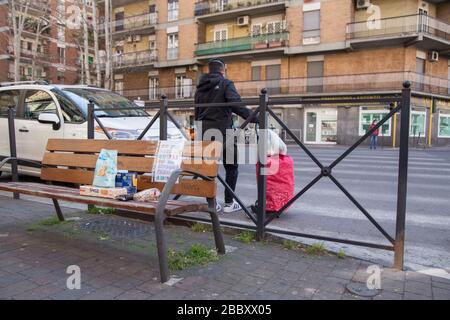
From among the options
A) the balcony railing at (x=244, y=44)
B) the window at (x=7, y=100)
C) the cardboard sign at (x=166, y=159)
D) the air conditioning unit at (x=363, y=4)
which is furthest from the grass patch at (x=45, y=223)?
the air conditioning unit at (x=363, y=4)

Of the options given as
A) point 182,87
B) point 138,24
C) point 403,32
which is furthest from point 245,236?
point 138,24

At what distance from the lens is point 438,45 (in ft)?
96.5

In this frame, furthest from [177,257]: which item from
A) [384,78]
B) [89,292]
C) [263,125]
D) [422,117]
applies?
[422,117]

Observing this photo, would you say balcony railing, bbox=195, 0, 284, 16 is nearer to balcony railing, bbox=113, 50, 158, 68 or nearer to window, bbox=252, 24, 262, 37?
Result: window, bbox=252, 24, 262, 37

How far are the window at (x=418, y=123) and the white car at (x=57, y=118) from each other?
26.4 m

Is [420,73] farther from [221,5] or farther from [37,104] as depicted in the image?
[37,104]

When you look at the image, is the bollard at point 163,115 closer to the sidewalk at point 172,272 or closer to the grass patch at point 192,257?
the sidewalk at point 172,272

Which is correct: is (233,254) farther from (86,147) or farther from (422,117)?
(422,117)

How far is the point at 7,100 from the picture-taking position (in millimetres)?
8445

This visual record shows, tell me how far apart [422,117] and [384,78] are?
170 inches

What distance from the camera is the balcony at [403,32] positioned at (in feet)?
91.0

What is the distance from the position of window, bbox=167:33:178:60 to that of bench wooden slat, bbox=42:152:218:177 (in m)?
35.3

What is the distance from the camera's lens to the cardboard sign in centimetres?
393

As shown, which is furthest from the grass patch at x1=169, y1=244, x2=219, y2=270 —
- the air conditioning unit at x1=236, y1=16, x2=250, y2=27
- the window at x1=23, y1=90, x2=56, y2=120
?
the air conditioning unit at x1=236, y1=16, x2=250, y2=27
